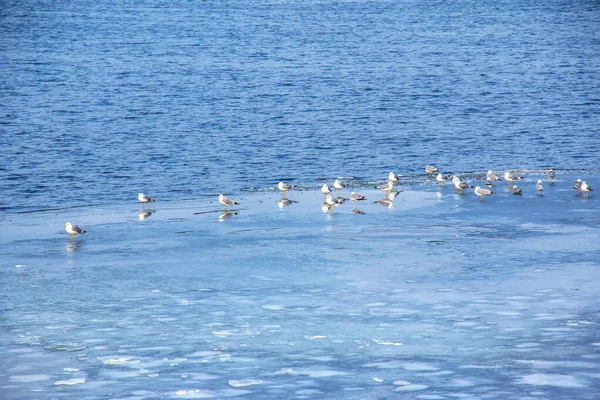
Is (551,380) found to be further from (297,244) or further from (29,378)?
(297,244)

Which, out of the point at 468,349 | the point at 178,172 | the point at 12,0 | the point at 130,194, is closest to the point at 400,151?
the point at 178,172

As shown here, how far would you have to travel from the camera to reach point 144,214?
824 inches

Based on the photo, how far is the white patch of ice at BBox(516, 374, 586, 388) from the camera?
9936mm

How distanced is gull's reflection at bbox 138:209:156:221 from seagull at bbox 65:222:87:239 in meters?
2.23

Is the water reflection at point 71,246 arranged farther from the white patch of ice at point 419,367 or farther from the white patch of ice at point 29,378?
the white patch of ice at point 419,367

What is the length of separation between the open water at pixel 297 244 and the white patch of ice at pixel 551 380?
0.11 ft

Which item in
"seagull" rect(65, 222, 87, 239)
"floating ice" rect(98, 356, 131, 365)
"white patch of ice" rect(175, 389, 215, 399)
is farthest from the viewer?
"seagull" rect(65, 222, 87, 239)

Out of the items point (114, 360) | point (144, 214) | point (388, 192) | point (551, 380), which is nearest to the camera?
point (551, 380)

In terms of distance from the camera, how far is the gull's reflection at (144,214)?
67.1ft

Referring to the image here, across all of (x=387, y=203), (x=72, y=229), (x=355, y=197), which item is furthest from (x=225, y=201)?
(x=72, y=229)

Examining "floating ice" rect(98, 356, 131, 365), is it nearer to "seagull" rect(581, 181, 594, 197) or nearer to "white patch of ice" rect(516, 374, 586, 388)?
"white patch of ice" rect(516, 374, 586, 388)

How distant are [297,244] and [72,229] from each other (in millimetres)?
4132

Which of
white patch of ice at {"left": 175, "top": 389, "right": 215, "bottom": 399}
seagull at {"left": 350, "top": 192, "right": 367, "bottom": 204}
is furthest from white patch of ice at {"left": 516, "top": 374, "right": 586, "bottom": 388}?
seagull at {"left": 350, "top": 192, "right": 367, "bottom": 204}

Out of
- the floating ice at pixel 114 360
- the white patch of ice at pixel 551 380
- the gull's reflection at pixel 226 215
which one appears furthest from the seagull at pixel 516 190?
the floating ice at pixel 114 360
